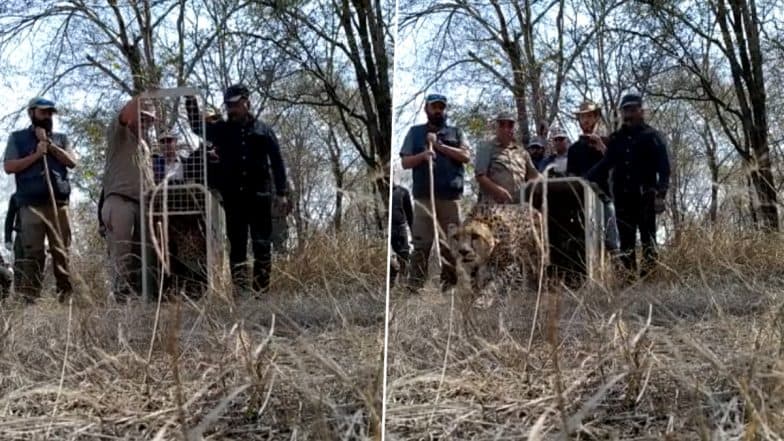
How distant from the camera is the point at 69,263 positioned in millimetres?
999

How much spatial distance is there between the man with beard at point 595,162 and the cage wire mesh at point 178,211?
1.34ft

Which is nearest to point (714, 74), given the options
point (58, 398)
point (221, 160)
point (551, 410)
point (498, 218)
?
point (498, 218)

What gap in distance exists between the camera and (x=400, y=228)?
2.57 ft

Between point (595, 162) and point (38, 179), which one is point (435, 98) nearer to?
point (595, 162)

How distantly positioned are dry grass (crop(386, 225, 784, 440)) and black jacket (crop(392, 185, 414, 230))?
0.09m

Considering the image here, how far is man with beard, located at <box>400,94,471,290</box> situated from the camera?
736 millimetres

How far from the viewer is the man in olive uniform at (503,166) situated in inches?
27.5

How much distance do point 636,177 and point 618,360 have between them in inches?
6.5

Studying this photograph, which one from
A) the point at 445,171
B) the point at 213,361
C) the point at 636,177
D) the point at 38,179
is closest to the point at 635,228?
the point at 636,177

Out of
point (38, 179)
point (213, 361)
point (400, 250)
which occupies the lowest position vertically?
point (213, 361)

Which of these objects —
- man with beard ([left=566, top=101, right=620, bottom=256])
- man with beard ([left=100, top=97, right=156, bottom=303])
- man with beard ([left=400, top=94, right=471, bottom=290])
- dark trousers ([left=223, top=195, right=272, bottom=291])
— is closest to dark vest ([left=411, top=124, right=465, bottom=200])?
man with beard ([left=400, top=94, right=471, bottom=290])

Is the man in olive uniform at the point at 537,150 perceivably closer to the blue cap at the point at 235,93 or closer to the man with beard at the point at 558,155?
the man with beard at the point at 558,155

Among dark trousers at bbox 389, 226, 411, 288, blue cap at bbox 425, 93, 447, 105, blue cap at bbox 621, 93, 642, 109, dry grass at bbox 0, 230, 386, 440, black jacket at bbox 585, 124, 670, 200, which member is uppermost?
blue cap at bbox 425, 93, 447, 105

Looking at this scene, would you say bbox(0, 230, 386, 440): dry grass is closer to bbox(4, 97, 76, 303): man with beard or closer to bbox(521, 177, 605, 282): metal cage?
bbox(4, 97, 76, 303): man with beard
